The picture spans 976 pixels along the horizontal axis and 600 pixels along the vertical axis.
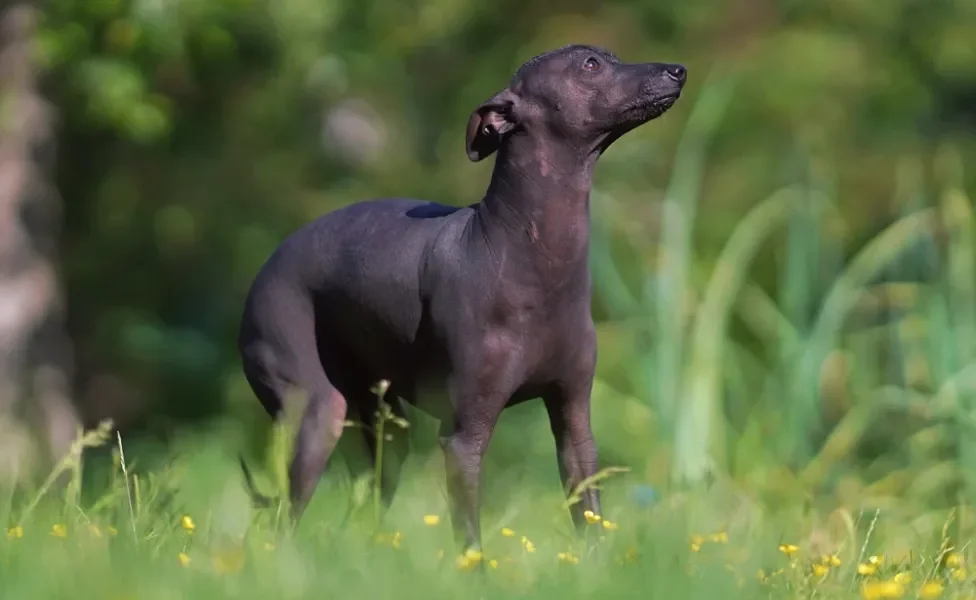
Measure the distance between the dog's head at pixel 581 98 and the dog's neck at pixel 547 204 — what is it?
0.05 metres

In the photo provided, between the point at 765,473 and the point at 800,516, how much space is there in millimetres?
1556

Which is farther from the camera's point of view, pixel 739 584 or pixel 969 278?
pixel 969 278

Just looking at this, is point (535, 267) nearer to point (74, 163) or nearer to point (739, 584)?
point (739, 584)

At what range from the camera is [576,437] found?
181 inches

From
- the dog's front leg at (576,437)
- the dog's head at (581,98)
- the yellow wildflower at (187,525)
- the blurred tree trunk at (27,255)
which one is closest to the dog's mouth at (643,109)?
the dog's head at (581,98)

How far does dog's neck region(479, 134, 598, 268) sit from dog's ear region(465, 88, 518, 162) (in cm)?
7

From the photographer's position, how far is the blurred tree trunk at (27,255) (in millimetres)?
9141

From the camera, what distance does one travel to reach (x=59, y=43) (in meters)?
8.22

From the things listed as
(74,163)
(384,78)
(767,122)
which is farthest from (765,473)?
(74,163)

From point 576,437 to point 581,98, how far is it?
1049mm

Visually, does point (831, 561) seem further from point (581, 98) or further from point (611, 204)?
point (611, 204)

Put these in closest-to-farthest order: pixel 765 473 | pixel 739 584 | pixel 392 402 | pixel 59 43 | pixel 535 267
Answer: pixel 739 584 → pixel 535 267 → pixel 392 402 → pixel 765 473 → pixel 59 43

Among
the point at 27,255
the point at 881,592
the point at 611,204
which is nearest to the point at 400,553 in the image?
the point at 881,592

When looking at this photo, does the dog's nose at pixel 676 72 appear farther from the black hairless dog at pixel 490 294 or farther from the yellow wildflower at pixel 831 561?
the yellow wildflower at pixel 831 561
